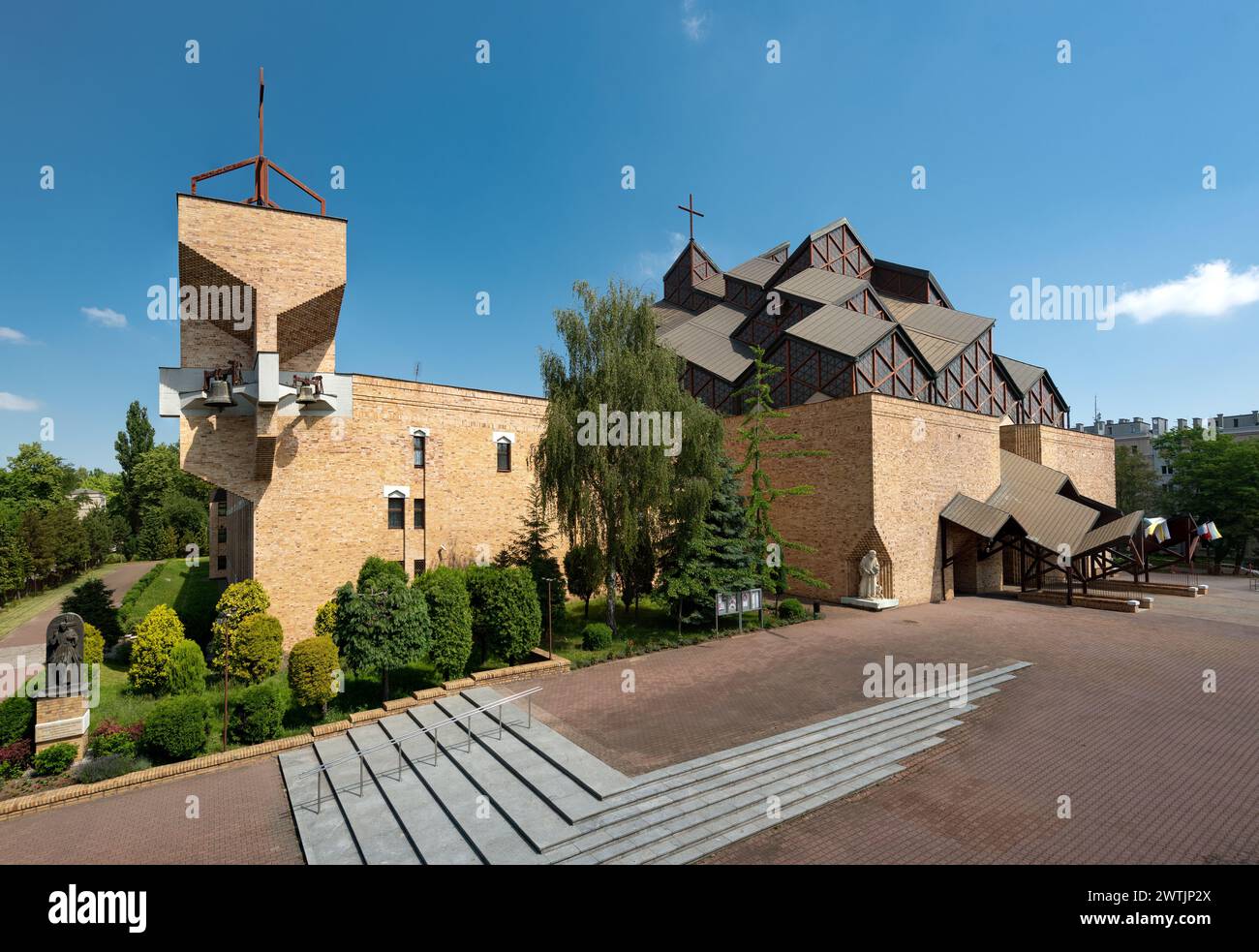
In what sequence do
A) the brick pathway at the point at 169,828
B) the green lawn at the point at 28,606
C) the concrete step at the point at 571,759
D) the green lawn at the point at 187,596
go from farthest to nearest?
1. the green lawn at the point at 28,606
2. the green lawn at the point at 187,596
3. the concrete step at the point at 571,759
4. the brick pathway at the point at 169,828

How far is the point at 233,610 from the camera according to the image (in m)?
15.9

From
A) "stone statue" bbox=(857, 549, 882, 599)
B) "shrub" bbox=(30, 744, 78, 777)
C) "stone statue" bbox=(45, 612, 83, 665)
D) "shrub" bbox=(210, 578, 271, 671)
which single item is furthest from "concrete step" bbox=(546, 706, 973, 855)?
"shrub" bbox=(210, 578, 271, 671)

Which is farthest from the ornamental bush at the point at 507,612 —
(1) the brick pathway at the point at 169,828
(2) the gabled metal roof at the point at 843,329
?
(2) the gabled metal roof at the point at 843,329

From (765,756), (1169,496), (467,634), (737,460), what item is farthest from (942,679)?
(1169,496)

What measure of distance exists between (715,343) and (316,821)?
27896mm

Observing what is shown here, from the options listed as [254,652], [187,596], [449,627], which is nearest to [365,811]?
[449,627]

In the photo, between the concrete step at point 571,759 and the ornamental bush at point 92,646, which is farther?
the ornamental bush at point 92,646

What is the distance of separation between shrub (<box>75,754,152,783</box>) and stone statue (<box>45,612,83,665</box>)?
213cm

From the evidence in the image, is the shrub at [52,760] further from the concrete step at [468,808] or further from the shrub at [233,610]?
the concrete step at [468,808]

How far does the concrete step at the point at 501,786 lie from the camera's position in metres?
7.44

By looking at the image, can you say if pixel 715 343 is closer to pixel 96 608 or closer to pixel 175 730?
pixel 175 730

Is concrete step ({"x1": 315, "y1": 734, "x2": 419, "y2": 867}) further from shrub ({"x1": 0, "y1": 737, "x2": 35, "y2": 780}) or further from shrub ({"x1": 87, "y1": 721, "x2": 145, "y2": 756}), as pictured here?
shrub ({"x1": 0, "y1": 737, "x2": 35, "y2": 780})

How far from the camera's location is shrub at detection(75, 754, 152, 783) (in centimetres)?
1011

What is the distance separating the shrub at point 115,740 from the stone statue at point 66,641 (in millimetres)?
1511
